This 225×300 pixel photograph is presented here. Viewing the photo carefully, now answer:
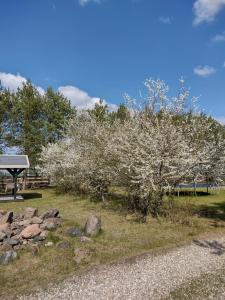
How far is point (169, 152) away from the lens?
47.8ft

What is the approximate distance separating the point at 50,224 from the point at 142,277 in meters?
6.40

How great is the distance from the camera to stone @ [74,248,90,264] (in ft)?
30.9

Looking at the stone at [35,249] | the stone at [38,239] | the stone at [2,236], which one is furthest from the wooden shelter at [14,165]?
the stone at [35,249]

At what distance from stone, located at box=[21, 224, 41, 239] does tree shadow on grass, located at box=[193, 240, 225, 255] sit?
6.38 meters

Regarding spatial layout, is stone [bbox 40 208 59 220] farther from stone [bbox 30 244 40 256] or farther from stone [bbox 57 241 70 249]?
stone [bbox 57 241 70 249]

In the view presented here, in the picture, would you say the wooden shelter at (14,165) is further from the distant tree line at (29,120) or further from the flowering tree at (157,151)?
the distant tree line at (29,120)

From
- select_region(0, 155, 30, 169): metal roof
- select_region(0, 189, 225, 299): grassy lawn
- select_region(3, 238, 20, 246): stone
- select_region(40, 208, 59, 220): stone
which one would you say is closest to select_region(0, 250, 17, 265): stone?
select_region(0, 189, 225, 299): grassy lawn

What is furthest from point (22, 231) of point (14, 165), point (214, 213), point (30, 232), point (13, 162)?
point (13, 162)

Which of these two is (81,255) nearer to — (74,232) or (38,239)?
(38,239)

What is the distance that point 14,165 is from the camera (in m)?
24.5

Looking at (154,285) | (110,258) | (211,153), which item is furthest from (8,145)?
(154,285)

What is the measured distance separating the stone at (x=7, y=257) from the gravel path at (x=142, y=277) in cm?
275

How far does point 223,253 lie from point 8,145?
3269 centimetres

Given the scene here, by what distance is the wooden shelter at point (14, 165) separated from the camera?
24.3m
